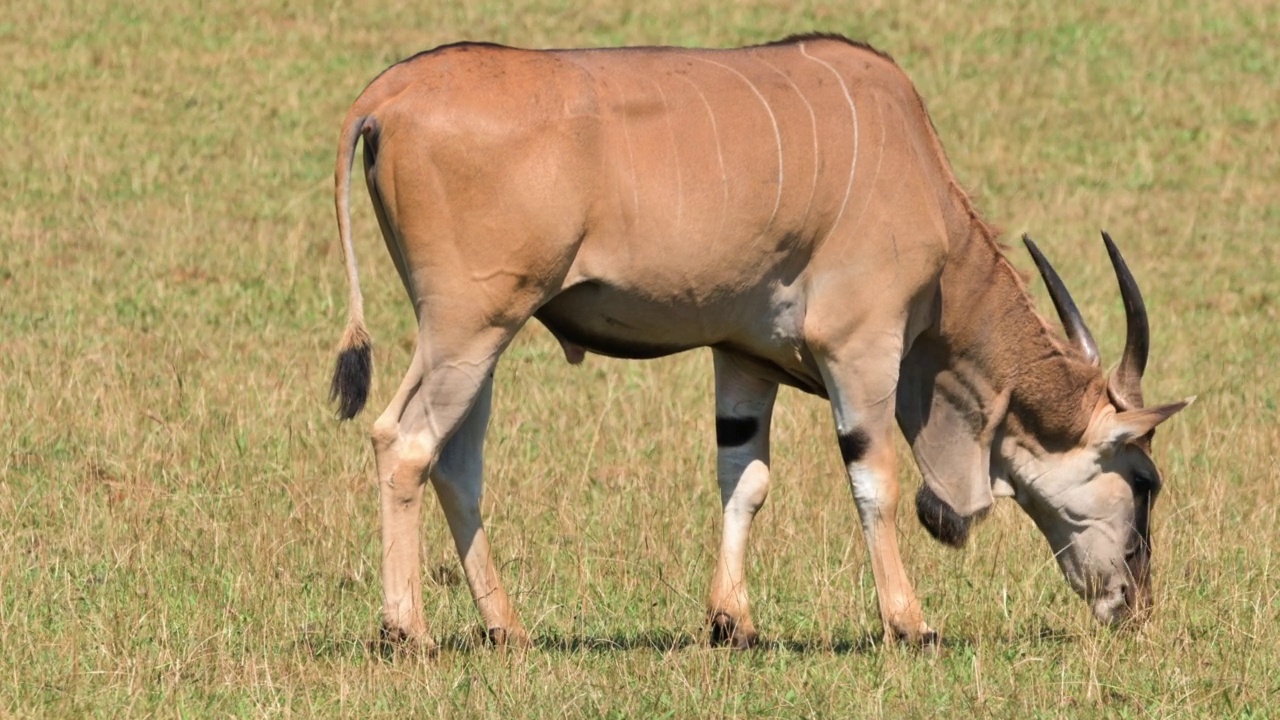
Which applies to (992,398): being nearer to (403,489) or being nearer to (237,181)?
(403,489)

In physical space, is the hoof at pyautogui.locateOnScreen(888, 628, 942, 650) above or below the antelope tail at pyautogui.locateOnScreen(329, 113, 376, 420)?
below

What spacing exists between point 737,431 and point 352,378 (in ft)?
4.99

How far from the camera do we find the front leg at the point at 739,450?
6621 mm

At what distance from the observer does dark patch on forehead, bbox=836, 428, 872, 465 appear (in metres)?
6.25

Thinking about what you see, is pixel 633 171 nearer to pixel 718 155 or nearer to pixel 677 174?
pixel 677 174

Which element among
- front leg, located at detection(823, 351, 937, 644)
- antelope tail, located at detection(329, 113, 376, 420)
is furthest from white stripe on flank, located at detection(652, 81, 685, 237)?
antelope tail, located at detection(329, 113, 376, 420)

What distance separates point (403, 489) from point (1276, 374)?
6244mm

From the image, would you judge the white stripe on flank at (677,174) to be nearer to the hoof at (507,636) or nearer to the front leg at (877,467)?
the front leg at (877,467)

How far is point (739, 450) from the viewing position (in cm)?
675

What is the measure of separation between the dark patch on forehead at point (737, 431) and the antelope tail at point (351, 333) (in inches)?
55.6

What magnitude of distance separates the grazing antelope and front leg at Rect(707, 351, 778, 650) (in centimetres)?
1

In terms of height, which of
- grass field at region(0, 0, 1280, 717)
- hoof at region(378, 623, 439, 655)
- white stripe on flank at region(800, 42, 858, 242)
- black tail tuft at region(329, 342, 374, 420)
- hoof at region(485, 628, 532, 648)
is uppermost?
white stripe on flank at region(800, 42, 858, 242)

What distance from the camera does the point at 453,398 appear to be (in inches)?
226

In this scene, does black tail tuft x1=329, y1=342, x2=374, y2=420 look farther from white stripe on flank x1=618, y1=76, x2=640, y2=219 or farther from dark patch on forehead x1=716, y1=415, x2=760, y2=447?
dark patch on forehead x1=716, y1=415, x2=760, y2=447
